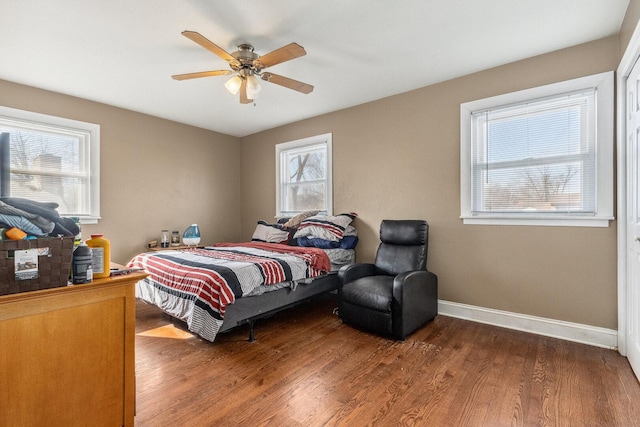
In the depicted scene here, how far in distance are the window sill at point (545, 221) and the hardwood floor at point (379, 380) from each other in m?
1.02

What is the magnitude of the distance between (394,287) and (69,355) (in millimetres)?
2231

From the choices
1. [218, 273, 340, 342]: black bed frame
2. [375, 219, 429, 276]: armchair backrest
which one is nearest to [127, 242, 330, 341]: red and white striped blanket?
[218, 273, 340, 342]: black bed frame

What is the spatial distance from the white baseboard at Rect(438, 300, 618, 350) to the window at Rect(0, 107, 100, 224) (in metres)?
4.44

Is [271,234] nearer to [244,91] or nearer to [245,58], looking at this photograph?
[244,91]

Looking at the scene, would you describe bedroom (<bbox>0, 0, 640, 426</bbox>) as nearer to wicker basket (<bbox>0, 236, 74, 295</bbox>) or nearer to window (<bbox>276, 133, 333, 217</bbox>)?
window (<bbox>276, 133, 333, 217</bbox>)

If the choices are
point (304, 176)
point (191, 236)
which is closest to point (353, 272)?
point (304, 176)

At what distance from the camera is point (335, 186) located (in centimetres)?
439

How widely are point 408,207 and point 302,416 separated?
2.57 metres

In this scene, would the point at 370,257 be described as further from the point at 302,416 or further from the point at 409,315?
the point at 302,416

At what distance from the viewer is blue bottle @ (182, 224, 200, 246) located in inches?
182

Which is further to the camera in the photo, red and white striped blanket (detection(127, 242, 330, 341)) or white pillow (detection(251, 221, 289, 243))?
white pillow (detection(251, 221, 289, 243))

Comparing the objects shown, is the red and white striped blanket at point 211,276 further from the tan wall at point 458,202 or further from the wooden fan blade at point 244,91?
the wooden fan blade at point 244,91

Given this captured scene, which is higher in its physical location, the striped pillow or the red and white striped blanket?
the striped pillow

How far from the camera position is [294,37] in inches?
101
